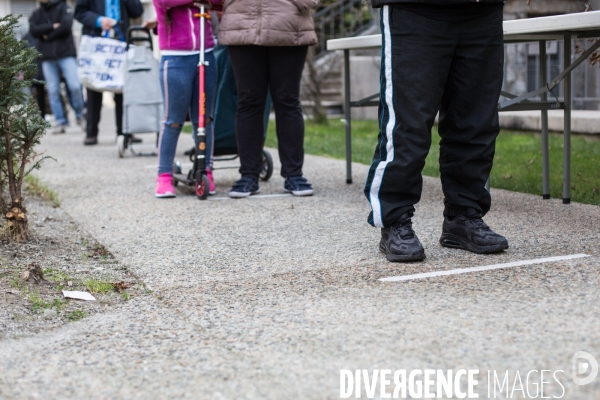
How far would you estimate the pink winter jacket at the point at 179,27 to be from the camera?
533 centimetres

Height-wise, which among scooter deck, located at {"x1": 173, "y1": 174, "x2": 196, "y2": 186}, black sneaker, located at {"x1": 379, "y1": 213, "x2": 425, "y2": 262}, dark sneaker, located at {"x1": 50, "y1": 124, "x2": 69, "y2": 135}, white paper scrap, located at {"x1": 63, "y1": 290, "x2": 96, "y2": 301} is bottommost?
dark sneaker, located at {"x1": 50, "y1": 124, "x2": 69, "y2": 135}

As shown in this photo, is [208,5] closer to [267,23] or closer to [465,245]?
[267,23]

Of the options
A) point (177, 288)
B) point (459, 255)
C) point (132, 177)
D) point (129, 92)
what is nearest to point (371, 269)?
point (459, 255)

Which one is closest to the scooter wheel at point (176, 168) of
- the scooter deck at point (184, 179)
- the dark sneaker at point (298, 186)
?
the scooter deck at point (184, 179)

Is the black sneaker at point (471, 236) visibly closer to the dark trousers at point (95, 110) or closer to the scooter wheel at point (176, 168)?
the scooter wheel at point (176, 168)

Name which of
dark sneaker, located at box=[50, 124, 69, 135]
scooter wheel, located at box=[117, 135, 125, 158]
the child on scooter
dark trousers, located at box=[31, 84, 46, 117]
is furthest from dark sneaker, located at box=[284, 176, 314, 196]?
dark trousers, located at box=[31, 84, 46, 117]

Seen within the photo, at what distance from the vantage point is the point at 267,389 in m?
2.16

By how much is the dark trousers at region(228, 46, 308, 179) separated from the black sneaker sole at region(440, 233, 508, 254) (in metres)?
1.89

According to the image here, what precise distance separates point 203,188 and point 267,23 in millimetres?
1097

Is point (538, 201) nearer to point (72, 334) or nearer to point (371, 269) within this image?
point (371, 269)

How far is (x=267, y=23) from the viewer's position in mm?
5070

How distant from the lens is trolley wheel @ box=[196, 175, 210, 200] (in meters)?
5.35

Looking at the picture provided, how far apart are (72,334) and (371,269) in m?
1.20

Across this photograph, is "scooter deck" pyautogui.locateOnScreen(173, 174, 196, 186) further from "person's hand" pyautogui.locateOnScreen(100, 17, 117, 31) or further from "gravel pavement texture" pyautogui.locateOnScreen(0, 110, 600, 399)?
"person's hand" pyautogui.locateOnScreen(100, 17, 117, 31)
